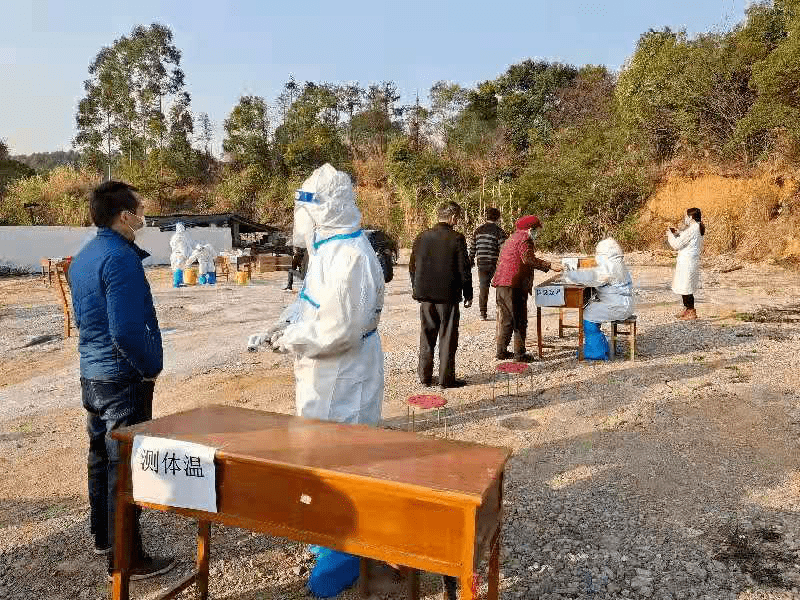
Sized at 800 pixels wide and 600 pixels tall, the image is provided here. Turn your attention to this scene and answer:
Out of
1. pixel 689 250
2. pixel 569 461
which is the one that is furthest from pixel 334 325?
pixel 689 250

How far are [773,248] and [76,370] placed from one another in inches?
629

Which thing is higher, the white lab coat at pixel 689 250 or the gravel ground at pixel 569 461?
the white lab coat at pixel 689 250

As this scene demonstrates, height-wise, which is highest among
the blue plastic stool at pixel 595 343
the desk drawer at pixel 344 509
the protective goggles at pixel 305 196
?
the protective goggles at pixel 305 196

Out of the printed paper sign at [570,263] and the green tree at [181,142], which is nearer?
the printed paper sign at [570,263]

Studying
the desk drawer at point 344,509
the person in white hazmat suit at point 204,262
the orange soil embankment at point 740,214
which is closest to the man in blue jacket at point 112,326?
the desk drawer at point 344,509

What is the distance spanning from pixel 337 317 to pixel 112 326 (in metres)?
0.99

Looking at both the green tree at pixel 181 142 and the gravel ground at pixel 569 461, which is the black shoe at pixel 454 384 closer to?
the gravel ground at pixel 569 461

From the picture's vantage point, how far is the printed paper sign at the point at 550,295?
265 inches

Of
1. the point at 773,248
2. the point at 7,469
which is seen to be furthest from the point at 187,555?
the point at 773,248

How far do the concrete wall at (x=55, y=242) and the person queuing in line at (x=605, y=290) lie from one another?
58.1 feet

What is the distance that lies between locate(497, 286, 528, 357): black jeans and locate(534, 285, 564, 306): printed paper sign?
0.51ft

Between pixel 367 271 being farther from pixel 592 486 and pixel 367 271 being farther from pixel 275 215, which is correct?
pixel 275 215

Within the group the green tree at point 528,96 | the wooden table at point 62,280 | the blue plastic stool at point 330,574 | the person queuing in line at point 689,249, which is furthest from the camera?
the green tree at point 528,96

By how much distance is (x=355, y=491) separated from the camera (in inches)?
78.9
